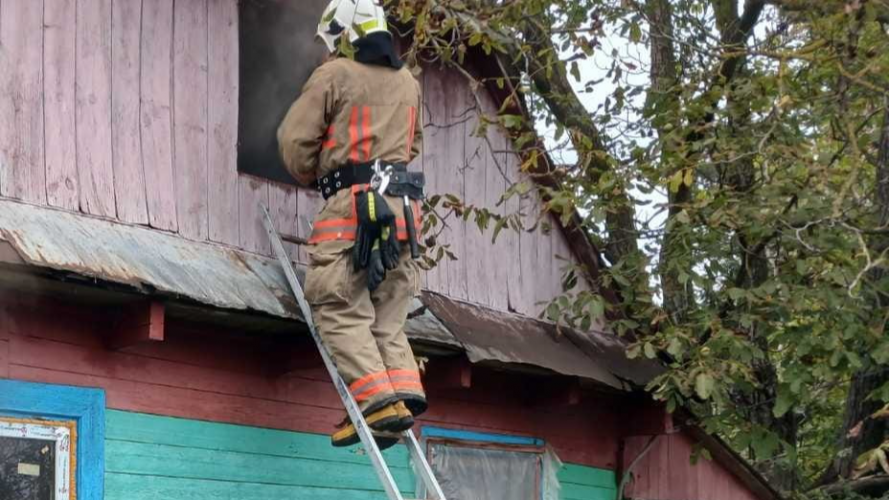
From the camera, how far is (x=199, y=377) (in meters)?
6.27

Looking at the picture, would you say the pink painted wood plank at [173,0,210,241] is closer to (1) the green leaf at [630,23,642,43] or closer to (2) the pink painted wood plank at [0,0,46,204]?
(2) the pink painted wood plank at [0,0,46,204]

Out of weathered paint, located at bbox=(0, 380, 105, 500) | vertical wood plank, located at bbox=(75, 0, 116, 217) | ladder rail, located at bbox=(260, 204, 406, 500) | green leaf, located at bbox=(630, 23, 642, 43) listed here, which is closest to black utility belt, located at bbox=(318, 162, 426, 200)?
ladder rail, located at bbox=(260, 204, 406, 500)

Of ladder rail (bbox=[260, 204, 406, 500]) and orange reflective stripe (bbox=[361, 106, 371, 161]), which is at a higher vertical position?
orange reflective stripe (bbox=[361, 106, 371, 161])

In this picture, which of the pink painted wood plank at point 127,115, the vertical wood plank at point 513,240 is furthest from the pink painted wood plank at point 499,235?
the pink painted wood plank at point 127,115

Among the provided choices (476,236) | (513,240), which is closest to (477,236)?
(476,236)

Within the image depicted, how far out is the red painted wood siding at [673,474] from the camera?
28.2 feet

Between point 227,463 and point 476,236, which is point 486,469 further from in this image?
point 227,463

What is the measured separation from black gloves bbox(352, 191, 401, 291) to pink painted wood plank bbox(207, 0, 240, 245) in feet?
3.06

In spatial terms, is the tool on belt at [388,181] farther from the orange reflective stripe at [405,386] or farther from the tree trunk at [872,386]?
the tree trunk at [872,386]

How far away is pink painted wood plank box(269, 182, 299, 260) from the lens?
272 inches

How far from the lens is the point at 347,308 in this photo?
596 centimetres

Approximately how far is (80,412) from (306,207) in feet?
6.03

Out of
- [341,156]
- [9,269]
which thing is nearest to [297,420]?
[341,156]

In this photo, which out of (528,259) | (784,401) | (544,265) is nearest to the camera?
(784,401)
